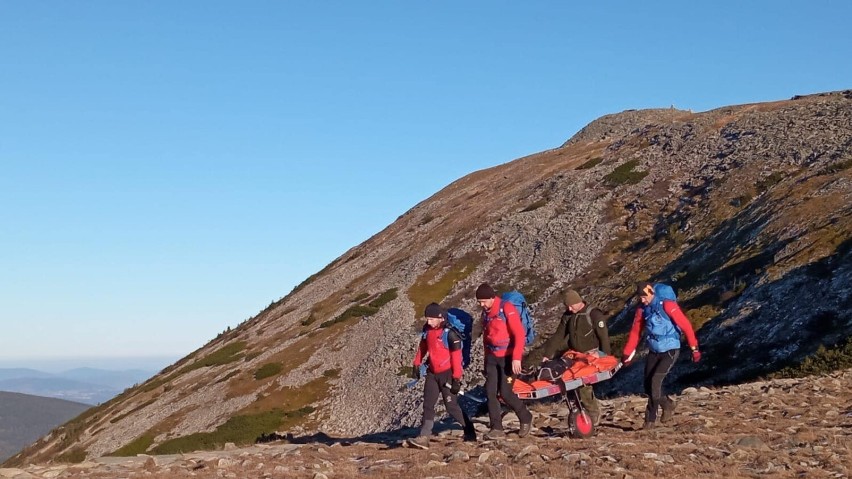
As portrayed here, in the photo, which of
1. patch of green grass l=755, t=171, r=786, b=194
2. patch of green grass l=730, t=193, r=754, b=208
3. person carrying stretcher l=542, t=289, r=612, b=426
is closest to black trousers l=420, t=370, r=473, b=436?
person carrying stretcher l=542, t=289, r=612, b=426

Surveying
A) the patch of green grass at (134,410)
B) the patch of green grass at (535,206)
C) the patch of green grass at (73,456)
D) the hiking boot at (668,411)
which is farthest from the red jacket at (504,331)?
the patch of green grass at (134,410)

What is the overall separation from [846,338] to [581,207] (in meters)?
43.3

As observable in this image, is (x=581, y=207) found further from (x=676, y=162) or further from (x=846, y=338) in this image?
(x=846, y=338)

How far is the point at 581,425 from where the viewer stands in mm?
15031

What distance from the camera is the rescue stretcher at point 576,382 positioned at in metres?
14.7

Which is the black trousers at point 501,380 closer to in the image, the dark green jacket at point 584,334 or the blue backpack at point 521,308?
the blue backpack at point 521,308

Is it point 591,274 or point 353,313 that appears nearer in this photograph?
point 591,274

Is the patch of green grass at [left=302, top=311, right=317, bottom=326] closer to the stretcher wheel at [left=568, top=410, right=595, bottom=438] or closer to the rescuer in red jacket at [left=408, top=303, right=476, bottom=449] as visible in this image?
the rescuer in red jacket at [left=408, top=303, right=476, bottom=449]

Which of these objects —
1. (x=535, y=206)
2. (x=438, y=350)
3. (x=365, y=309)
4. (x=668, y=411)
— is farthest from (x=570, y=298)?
(x=535, y=206)

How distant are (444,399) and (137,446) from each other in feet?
142

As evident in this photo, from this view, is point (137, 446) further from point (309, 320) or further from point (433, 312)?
point (433, 312)

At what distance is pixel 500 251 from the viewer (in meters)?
64.7

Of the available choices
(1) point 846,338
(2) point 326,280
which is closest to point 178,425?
(2) point 326,280

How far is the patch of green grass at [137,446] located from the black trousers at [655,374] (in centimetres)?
4270
